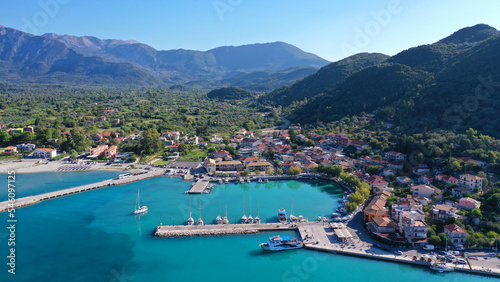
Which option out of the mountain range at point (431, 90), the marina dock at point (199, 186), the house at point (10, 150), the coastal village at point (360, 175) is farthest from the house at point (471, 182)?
the house at point (10, 150)

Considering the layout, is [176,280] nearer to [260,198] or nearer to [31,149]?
[260,198]

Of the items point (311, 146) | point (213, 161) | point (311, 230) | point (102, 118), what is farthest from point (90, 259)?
point (102, 118)

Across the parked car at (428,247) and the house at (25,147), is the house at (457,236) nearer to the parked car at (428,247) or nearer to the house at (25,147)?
the parked car at (428,247)

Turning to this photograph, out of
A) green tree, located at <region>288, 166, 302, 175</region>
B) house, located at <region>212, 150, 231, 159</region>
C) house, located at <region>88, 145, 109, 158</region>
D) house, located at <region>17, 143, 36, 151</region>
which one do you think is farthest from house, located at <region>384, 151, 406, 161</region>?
house, located at <region>17, 143, 36, 151</region>

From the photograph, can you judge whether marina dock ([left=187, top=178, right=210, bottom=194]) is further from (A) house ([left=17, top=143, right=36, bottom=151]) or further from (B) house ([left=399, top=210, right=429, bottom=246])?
(A) house ([left=17, top=143, right=36, bottom=151])

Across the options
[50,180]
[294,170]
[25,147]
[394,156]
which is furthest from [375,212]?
[25,147]

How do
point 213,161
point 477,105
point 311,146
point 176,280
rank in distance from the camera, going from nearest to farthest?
point 176,280
point 213,161
point 477,105
point 311,146

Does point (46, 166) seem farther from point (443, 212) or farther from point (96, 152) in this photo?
point (443, 212)
